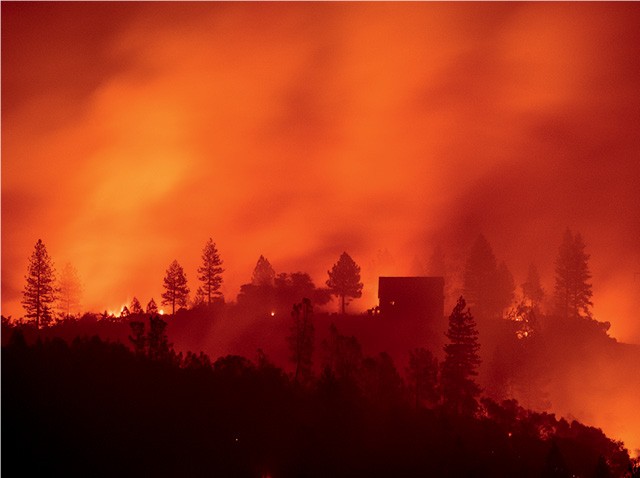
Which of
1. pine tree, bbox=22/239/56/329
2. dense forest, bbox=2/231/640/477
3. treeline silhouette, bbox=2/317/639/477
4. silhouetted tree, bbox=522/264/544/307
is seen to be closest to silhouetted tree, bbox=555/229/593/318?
silhouetted tree, bbox=522/264/544/307

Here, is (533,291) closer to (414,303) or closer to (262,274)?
(414,303)

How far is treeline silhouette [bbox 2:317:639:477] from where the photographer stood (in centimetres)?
4362

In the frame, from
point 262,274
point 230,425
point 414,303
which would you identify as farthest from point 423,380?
point 262,274

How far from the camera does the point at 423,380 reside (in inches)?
2472

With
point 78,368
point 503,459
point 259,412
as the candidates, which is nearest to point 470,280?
point 503,459

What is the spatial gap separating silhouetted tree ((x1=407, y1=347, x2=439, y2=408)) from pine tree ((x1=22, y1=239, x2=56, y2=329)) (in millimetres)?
41105

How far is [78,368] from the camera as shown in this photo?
1982 inches

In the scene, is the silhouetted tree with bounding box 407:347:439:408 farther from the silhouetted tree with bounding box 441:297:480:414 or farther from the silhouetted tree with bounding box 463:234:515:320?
the silhouetted tree with bounding box 463:234:515:320

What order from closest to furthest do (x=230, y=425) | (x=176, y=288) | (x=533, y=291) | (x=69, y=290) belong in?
(x=230, y=425) → (x=176, y=288) → (x=69, y=290) → (x=533, y=291)

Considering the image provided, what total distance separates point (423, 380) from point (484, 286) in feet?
145

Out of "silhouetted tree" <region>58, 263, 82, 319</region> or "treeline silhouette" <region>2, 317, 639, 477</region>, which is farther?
"silhouetted tree" <region>58, 263, 82, 319</region>

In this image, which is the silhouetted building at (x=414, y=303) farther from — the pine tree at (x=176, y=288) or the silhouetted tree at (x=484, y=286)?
the pine tree at (x=176, y=288)

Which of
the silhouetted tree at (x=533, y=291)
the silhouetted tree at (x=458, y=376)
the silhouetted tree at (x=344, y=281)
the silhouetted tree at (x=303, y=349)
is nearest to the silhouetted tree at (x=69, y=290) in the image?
the silhouetted tree at (x=344, y=281)

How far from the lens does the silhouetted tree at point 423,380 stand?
205 ft
